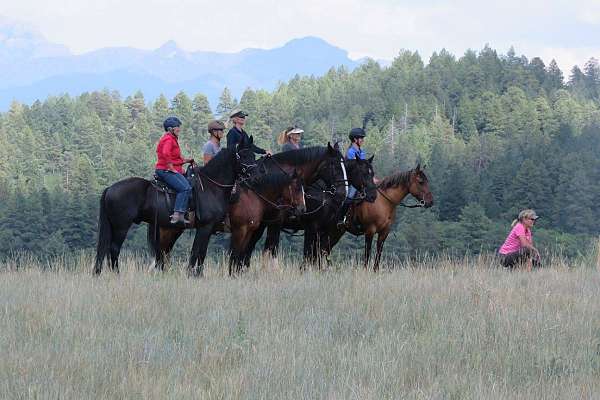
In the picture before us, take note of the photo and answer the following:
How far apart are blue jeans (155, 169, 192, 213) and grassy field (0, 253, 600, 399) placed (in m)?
1.25

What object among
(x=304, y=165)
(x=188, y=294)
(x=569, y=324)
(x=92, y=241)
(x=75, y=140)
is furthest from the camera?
(x=75, y=140)

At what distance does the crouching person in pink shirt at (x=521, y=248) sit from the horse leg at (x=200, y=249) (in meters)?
4.91

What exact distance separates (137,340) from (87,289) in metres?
2.47

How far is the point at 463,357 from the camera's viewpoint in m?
6.27

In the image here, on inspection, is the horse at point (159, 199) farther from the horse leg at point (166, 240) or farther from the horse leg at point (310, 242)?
the horse leg at point (310, 242)

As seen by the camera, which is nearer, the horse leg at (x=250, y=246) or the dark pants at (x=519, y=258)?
the horse leg at (x=250, y=246)

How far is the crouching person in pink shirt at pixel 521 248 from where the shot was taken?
42.3ft

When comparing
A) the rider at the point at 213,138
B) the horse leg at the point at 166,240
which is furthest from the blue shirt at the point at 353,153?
the horse leg at the point at 166,240

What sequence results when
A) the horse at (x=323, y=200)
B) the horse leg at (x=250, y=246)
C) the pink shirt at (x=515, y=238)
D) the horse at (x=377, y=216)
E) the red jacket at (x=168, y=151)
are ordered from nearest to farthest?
the red jacket at (x=168, y=151), the horse leg at (x=250, y=246), the horse at (x=323, y=200), the horse at (x=377, y=216), the pink shirt at (x=515, y=238)

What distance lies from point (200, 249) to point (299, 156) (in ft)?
6.60

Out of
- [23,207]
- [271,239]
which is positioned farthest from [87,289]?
[23,207]

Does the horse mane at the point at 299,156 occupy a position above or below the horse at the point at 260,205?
above

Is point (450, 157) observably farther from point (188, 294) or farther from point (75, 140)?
point (188, 294)

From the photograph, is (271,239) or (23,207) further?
(23,207)
